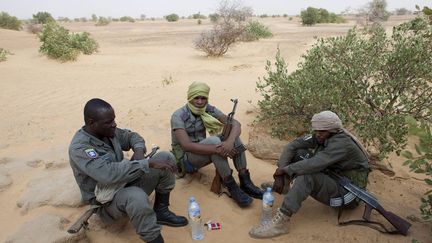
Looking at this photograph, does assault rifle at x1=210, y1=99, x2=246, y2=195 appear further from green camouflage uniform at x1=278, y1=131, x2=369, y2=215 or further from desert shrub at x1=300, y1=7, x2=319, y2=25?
desert shrub at x1=300, y1=7, x2=319, y2=25

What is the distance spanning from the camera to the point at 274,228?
11.2 ft

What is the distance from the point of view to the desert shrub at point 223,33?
13734 millimetres

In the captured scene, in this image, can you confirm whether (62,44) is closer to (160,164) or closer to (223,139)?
(223,139)

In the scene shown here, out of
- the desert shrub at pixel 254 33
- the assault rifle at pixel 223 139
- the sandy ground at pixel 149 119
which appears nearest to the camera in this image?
the sandy ground at pixel 149 119

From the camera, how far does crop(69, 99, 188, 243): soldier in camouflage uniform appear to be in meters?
2.92

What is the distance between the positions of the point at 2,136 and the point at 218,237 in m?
4.31

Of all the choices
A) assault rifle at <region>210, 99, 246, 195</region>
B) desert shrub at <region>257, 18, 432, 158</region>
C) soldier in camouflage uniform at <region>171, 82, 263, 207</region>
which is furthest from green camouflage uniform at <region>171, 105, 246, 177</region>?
desert shrub at <region>257, 18, 432, 158</region>

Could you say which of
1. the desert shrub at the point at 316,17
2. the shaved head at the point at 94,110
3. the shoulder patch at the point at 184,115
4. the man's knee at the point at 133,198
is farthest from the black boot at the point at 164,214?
the desert shrub at the point at 316,17

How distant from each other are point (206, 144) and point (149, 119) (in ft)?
9.69

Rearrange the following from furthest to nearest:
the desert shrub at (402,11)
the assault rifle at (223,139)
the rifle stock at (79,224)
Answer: the desert shrub at (402,11) < the assault rifle at (223,139) < the rifle stock at (79,224)

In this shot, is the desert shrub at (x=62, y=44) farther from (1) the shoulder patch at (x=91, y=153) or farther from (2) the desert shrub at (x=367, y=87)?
(1) the shoulder patch at (x=91, y=153)

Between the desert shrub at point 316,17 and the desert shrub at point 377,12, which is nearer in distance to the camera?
the desert shrub at point 377,12

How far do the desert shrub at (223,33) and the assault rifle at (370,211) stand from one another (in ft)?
35.4

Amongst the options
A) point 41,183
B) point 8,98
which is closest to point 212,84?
point 8,98
